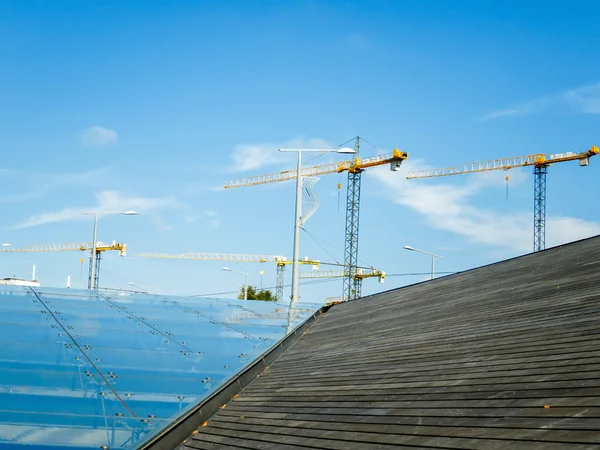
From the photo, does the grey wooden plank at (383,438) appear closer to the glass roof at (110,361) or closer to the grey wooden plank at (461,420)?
the grey wooden plank at (461,420)

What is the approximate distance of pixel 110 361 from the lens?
14820mm

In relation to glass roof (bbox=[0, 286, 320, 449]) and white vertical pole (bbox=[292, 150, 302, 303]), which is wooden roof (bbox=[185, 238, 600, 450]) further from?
white vertical pole (bbox=[292, 150, 302, 303])

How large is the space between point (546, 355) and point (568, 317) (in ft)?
6.40

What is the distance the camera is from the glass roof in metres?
11.5

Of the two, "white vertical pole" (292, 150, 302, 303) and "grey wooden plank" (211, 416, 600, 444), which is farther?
"white vertical pole" (292, 150, 302, 303)

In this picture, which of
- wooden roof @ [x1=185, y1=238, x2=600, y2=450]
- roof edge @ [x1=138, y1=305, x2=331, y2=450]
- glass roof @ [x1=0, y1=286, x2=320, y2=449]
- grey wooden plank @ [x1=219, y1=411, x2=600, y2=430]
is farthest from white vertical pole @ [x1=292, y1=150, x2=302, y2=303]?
grey wooden plank @ [x1=219, y1=411, x2=600, y2=430]

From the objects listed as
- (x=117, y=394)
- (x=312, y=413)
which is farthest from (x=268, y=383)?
(x=312, y=413)

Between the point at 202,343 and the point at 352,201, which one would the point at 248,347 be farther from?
the point at 352,201

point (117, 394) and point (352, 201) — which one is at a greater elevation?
point (352, 201)

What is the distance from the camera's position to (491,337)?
433 inches

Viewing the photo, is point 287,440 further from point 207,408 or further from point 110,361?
point 110,361

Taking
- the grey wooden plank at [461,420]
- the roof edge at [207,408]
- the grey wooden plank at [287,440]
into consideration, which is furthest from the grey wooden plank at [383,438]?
the roof edge at [207,408]

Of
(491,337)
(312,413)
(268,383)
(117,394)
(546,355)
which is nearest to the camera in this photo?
(546,355)

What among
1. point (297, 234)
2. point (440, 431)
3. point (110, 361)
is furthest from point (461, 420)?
point (297, 234)
